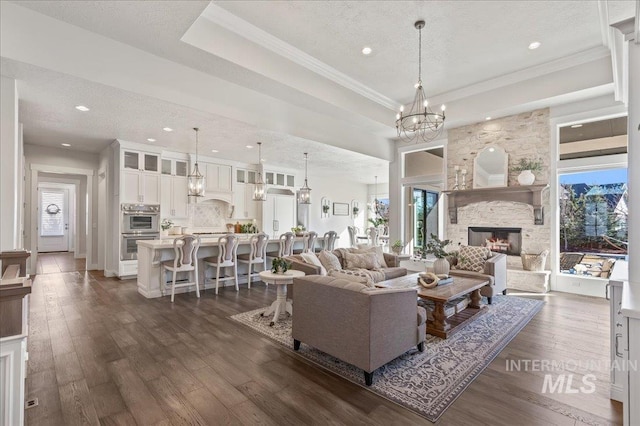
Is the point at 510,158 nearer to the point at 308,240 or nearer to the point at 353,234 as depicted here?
the point at 308,240

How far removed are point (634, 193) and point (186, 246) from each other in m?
5.48

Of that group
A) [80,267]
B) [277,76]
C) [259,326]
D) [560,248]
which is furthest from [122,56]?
[560,248]

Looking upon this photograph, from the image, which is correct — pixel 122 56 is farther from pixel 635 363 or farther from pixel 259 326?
pixel 635 363

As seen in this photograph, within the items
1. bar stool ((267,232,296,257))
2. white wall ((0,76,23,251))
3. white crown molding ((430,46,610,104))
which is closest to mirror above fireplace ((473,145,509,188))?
white crown molding ((430,46,610,104))

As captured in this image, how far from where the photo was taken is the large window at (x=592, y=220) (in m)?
5.23

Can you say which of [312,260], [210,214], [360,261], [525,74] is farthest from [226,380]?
[210,214]

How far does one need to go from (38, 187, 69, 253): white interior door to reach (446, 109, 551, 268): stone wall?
44.8ft

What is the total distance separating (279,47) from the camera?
4441 mm

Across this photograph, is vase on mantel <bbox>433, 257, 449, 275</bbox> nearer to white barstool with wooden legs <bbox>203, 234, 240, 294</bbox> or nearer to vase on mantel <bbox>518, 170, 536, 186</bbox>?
vase on mantel <bbox>518, 170, 536, 186</bbox>

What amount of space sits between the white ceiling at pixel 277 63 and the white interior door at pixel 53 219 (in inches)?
247

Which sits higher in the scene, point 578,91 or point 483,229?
point 578,91

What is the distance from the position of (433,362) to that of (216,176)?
292 inches

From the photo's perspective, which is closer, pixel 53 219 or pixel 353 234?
pixel 53 219

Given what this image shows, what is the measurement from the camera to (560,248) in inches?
227
